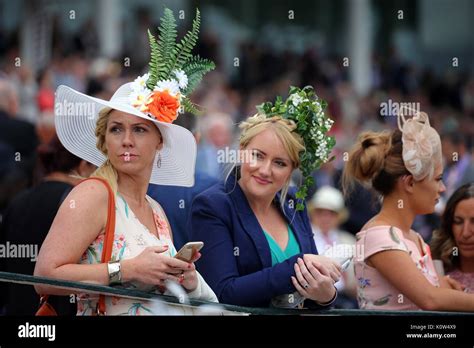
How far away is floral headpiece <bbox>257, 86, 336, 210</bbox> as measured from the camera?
5.28 meters

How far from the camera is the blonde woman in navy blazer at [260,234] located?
16.1 ft

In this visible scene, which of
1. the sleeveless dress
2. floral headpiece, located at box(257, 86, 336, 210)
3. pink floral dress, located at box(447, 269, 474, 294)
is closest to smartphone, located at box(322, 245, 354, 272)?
floral headpiece, located at box(257, 86, 336, 210)

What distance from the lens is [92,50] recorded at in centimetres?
1788

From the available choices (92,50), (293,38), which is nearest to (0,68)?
(92,50)

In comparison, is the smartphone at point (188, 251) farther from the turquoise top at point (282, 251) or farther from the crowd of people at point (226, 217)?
the turquoise top at point (282, 251)

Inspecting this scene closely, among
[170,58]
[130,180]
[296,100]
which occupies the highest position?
[170,58]

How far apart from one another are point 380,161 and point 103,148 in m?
1.34

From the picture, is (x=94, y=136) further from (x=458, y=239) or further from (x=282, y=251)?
(x=458, y=239)

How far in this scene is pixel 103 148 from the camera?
5.00 m

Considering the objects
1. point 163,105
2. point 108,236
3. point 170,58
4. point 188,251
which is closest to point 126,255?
point 108,236

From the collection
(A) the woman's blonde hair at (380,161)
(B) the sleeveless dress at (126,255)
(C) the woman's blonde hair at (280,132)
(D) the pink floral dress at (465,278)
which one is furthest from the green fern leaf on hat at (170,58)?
(D) the pink floral dress at (465,278)

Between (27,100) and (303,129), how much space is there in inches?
372

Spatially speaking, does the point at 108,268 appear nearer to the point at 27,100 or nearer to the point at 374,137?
the point at 374,137

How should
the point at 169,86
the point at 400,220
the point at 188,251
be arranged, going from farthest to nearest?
the point at 400,220 → the point at 169,86 → the point at 188,251
